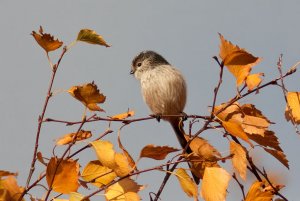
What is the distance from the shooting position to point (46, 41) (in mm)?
1813

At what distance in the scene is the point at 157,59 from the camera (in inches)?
208

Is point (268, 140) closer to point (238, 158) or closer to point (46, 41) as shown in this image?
point (238, 158)

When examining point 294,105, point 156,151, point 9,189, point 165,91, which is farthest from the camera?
point 165,91

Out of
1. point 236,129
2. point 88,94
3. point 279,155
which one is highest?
point 88,94

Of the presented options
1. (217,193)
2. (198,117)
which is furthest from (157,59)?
(217,193)

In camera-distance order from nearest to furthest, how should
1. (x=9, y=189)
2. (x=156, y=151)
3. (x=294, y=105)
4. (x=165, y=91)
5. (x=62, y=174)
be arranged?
(x=9, y=189), (x=62, y=174), (x=156, y=151), (x=294, y=105), (x=165, y=91)

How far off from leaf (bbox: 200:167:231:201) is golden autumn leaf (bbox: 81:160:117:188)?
0.35 meters

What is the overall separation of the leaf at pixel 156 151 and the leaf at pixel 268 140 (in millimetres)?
336

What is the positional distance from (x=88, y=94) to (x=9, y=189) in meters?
0.46

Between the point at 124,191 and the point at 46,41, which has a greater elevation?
the point at 46,41

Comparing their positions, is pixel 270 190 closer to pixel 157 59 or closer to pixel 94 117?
pixel 94 117

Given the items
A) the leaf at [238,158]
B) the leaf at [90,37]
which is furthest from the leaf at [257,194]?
the leaf at [90,37]

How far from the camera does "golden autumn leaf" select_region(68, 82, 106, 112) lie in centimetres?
173

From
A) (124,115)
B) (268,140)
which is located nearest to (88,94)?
(124,115)
